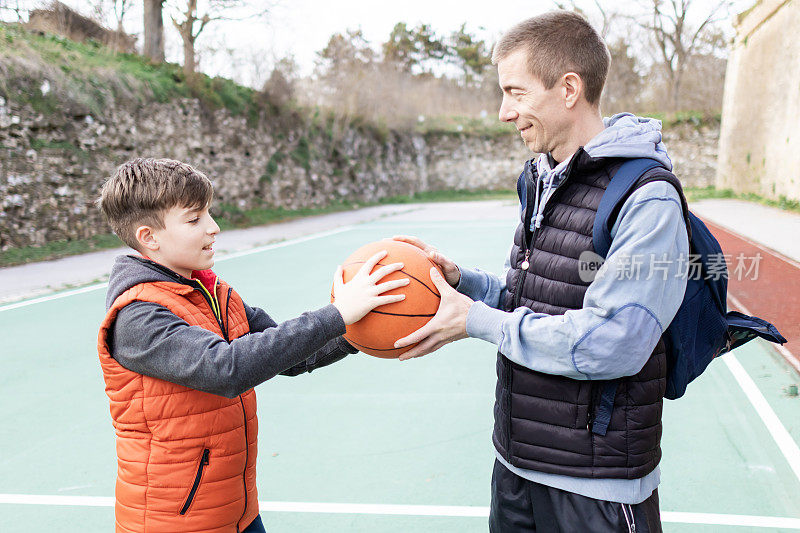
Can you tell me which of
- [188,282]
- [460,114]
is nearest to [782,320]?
[188,282]

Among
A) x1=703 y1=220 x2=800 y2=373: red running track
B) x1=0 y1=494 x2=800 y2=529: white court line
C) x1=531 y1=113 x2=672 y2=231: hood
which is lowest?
x1=0 y1=494 x2=800 y2=529: white court line

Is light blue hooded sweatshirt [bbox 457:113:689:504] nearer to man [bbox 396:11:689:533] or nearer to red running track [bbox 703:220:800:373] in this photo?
man [bbox 396:11:689:533]

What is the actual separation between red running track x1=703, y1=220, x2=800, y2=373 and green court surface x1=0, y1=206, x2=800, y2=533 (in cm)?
24

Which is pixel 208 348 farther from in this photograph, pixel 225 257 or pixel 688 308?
pixel 225 257

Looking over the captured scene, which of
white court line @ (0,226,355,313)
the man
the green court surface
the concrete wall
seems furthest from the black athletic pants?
the concrete wall

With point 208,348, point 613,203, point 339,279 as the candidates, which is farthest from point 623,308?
point 208,348

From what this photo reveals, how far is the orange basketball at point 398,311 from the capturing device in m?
1.96

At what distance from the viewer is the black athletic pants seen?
172cm

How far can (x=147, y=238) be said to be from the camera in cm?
190

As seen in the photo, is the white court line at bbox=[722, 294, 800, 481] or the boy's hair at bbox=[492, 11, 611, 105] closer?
the boy's hair at bbox=[492, 11, 611, 105]

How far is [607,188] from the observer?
1649 millimetres

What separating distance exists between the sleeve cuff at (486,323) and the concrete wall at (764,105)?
1512 cm

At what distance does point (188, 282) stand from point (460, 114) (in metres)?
33.9

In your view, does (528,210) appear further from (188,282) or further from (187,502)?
(187,502)
